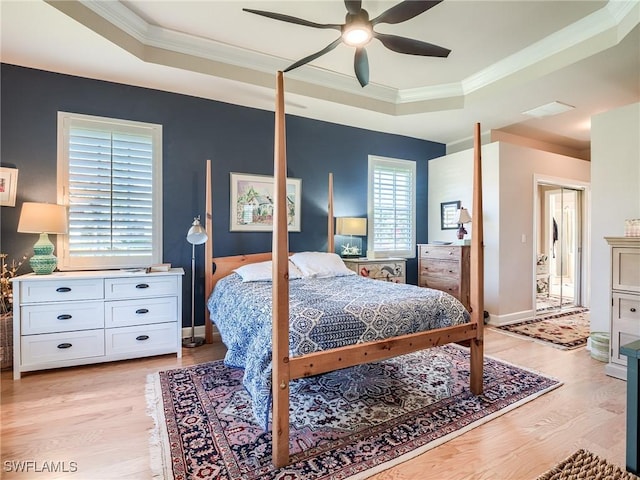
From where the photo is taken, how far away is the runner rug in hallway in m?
3.76

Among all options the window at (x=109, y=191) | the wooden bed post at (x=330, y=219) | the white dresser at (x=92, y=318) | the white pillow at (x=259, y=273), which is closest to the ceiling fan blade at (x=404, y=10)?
the white pillow at (x=259, y=273)

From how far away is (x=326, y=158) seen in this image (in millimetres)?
4586

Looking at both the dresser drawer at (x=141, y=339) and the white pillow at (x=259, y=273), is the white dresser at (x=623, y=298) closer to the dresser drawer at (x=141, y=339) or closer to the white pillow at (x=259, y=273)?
the white pillow at (x=259, y=273)

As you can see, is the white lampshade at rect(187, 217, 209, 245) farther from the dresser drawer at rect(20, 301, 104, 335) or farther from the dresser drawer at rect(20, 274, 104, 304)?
the dresser drawer at rect(20, 301, 104, 335)

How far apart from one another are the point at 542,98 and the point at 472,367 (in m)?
3.17

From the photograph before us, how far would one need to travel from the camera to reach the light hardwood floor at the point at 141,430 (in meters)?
1.73

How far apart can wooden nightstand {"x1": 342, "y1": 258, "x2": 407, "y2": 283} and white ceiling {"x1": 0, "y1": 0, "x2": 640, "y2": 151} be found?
1910mm

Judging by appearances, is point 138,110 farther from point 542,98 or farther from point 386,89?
point 542,98

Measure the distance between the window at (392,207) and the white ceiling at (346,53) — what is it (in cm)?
97

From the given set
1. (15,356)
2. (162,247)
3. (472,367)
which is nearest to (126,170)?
(162,247)

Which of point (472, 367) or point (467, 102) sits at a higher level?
point (467, 102)

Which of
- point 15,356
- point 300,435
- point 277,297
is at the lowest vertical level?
point 300,435

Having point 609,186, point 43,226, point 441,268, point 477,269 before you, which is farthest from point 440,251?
point 43,226

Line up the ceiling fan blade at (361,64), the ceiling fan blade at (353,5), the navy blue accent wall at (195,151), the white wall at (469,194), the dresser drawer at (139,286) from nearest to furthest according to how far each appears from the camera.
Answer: the ceiling fan blade at (353,5) < the ceiling fan blade at (361,64) < the dresser drawer at (139,286) < the navy blue accent wall at (195,151) < the white wall at (469,194)
